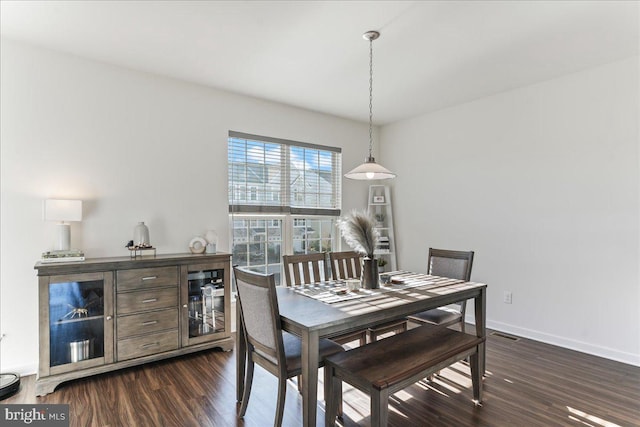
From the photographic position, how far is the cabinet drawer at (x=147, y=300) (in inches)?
110

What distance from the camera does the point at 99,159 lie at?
3.13 metres

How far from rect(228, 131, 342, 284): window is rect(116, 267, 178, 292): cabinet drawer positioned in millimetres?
986

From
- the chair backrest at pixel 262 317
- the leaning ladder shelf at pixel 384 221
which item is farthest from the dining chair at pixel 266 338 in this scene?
the leaning ladder shelf at pixel 384 221

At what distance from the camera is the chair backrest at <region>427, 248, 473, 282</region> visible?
309 centimetres

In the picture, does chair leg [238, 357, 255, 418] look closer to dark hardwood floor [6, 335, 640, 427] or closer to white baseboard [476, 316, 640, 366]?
dark hardwood floor [6, 335, 640, 427]

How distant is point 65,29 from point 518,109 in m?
4.28

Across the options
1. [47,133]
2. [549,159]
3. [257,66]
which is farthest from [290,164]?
[549,159]

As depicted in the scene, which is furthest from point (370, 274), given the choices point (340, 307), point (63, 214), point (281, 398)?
point (63, 214)

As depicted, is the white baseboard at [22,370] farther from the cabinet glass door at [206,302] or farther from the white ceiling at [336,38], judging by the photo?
the white ceiling at [336,38]

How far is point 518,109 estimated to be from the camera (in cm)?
376

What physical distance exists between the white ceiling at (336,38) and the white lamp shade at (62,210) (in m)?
1.30

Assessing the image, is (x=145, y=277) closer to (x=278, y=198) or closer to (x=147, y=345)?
(x=147, y=345)

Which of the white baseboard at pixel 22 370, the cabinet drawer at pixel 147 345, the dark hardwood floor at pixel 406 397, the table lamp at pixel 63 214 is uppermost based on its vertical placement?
the table lamp at pixel 63 214

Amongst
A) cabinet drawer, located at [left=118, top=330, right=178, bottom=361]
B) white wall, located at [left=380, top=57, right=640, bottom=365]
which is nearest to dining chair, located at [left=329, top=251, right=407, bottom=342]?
cabinet drawer, located at [left=118, top=330, right=178, bottom=361]
